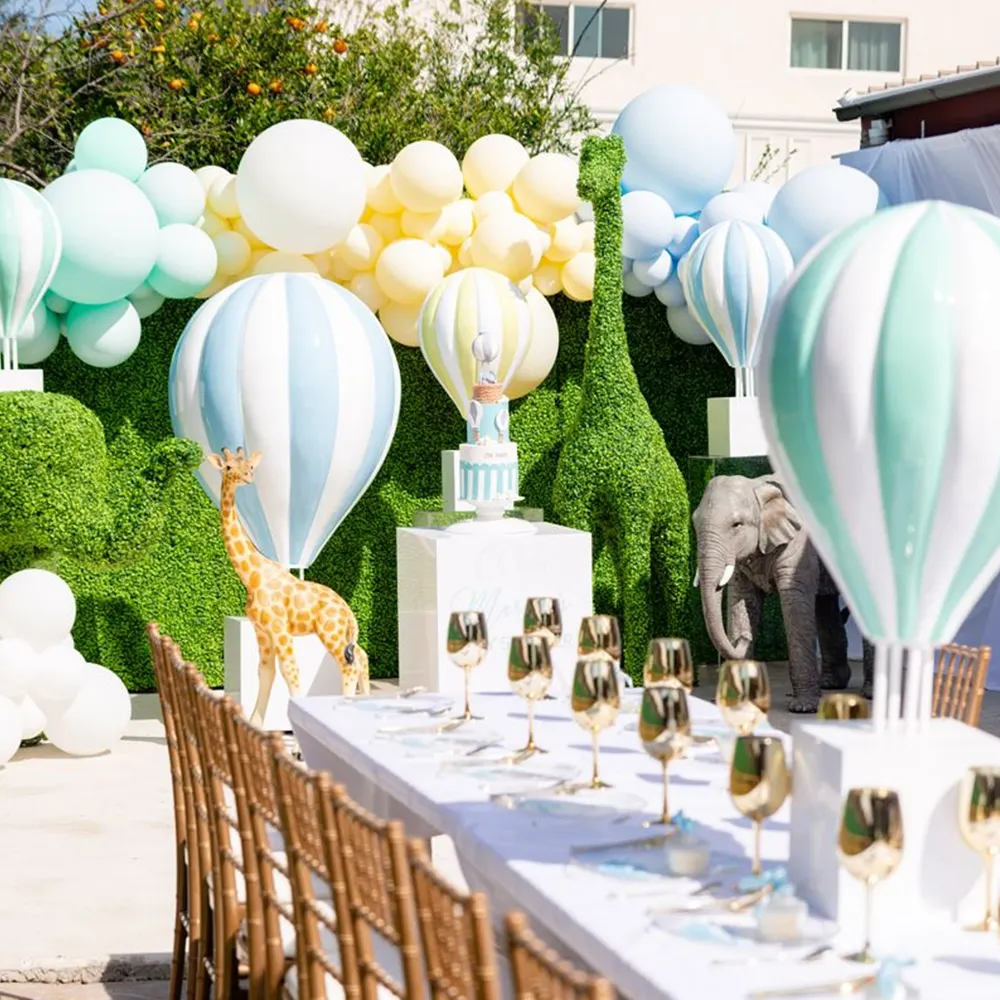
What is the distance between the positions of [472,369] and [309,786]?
5744 mm

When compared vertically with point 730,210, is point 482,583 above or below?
below

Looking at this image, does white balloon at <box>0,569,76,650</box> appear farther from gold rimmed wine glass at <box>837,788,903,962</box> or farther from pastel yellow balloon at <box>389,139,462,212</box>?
gold rimmed wine glass at <box>837,788,903,962</box>

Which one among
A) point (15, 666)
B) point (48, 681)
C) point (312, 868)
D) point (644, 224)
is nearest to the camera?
point (312, 868)

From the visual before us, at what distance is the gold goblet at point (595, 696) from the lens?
320 centimetres

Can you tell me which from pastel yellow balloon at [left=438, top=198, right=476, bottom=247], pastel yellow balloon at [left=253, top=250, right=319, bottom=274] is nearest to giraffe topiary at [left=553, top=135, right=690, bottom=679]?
pastel yellow balloon at [left=438, top=198, right=476, bottom=247]

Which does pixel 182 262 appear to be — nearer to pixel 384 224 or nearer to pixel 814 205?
pixel 384 224

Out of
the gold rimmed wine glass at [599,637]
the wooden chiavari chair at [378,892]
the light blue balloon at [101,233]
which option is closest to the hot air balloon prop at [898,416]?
the wooden chiavari chair at [378,892]

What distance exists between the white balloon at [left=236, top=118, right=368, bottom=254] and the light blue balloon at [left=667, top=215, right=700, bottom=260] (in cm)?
183

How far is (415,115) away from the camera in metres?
17.4

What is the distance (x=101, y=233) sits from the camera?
7.47 m

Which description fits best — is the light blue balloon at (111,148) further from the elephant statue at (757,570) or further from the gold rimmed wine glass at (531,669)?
the gold rimmed wine glass at (531,669)

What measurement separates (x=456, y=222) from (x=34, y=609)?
280cm

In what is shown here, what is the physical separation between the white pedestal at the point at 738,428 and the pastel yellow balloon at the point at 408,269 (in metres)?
1.66

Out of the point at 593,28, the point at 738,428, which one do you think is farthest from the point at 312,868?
the point at 593,28
